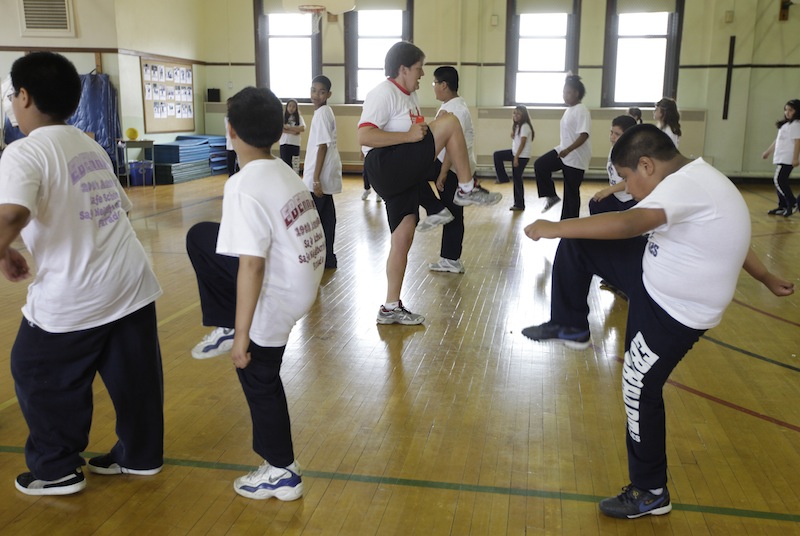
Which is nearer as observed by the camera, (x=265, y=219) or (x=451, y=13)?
(x=265, y=219)

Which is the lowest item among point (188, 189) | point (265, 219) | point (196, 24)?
point (188, 189)

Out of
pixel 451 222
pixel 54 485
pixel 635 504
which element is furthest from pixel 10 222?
pixel 451 222

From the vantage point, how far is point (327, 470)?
2.73 m

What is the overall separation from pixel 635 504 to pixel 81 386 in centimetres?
186

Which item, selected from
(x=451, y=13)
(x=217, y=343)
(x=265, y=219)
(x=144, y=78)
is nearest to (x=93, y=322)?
(x=217, y=343)

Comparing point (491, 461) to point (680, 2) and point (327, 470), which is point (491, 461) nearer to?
point (327, 470)

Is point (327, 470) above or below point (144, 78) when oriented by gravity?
below

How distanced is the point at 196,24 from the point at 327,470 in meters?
13.3

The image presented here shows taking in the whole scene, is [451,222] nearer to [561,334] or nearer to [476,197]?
[476,197]

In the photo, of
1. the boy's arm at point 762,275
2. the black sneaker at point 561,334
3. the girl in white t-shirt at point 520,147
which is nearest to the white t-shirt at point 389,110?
the black sneaker at point 561,334

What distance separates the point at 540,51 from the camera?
13641mm

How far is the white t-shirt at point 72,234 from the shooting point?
2.18 meters

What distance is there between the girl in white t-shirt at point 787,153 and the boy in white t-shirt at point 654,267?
788 cm

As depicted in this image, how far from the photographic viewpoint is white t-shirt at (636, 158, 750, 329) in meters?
2.12
